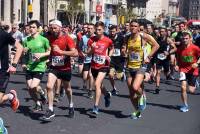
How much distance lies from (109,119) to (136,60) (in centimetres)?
128

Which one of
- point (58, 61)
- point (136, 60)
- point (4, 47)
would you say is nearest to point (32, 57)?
point (58, 61)

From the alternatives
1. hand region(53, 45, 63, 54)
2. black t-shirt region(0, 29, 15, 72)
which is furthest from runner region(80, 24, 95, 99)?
black t-shirt region(0, 29, 15, 72)

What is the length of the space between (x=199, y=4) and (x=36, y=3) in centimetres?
14692

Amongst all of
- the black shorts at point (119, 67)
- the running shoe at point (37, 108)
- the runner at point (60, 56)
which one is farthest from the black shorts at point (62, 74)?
the black shorts at point (119, 67)

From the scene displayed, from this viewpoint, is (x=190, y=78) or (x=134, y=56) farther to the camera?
(x=190, y=78)

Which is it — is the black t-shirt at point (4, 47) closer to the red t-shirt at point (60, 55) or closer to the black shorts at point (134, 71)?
the red t-shirt at point (60, 55)

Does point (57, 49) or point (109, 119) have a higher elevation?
point (57, 49)

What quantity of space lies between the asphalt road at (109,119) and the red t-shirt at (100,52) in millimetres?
991

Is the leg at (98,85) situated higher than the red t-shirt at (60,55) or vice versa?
the red t-shirt at (60,55)

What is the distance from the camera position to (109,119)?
32.4ft

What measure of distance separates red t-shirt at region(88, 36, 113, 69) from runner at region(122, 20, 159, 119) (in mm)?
525

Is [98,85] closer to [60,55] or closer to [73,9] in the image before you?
[60,55]

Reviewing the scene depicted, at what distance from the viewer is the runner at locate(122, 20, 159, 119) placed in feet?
33.1

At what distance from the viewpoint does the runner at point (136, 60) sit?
1008 cm
